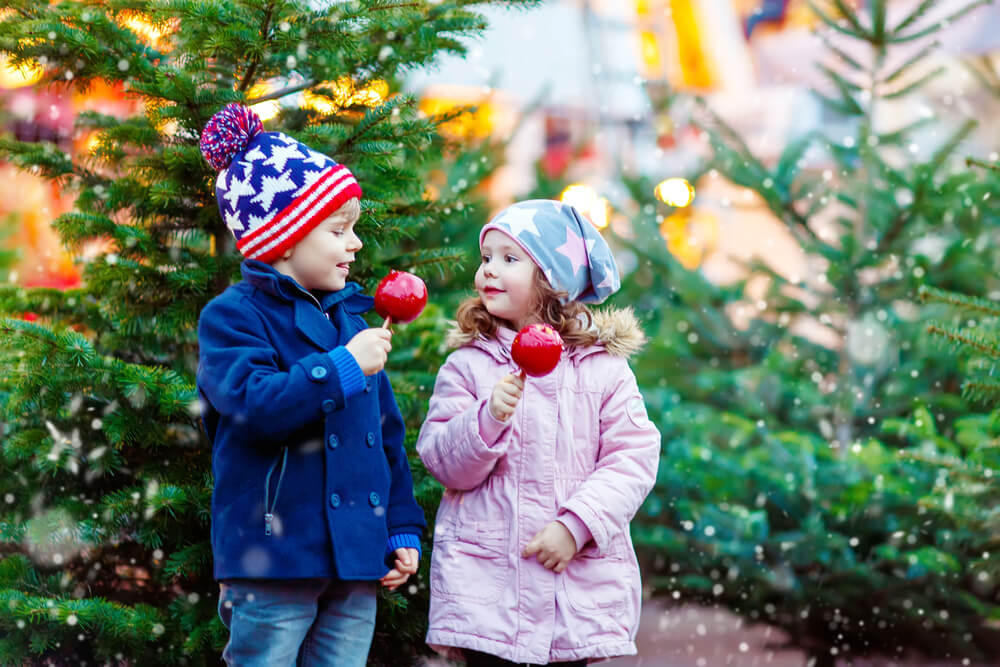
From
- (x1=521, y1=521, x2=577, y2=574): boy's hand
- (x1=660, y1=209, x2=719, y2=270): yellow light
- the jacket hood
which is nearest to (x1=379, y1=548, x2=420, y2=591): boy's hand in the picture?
(x1=521, y1=521, x2=577, y2=574): boy's hand

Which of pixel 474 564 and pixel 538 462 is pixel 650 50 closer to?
pixel 538 462

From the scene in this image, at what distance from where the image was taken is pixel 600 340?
2727 mm

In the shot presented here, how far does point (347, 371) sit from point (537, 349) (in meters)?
0.46

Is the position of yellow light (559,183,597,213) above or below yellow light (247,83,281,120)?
below

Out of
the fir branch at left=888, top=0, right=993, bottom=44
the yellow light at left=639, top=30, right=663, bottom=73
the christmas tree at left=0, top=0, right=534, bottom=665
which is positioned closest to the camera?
the christmas tree at left=0, top=0, right=534, bottom=665

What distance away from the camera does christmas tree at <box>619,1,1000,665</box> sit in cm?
433

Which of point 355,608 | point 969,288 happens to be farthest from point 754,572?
point 355,608

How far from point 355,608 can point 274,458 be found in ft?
1.49

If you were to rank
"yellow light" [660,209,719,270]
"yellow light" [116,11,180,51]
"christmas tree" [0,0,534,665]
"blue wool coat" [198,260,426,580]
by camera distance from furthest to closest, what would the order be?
"yellow light" [660,209,719,270] < "yellow light" [116,11,180,51] < "christmas tree" [0,0,534,665] < "blue wool coat" [198,260,426,580]

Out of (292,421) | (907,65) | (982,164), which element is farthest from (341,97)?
(907,65)

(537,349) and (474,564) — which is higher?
(537,349)

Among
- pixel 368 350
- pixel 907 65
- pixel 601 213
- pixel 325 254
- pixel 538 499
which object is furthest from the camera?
pixel 601 213

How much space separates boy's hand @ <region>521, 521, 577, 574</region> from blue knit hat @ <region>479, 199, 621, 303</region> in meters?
0.68

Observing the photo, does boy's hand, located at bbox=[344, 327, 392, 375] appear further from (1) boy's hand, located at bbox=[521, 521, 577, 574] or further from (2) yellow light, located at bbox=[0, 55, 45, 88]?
(2) yellow light, located at bbox=[0, 55, 45, 88]
